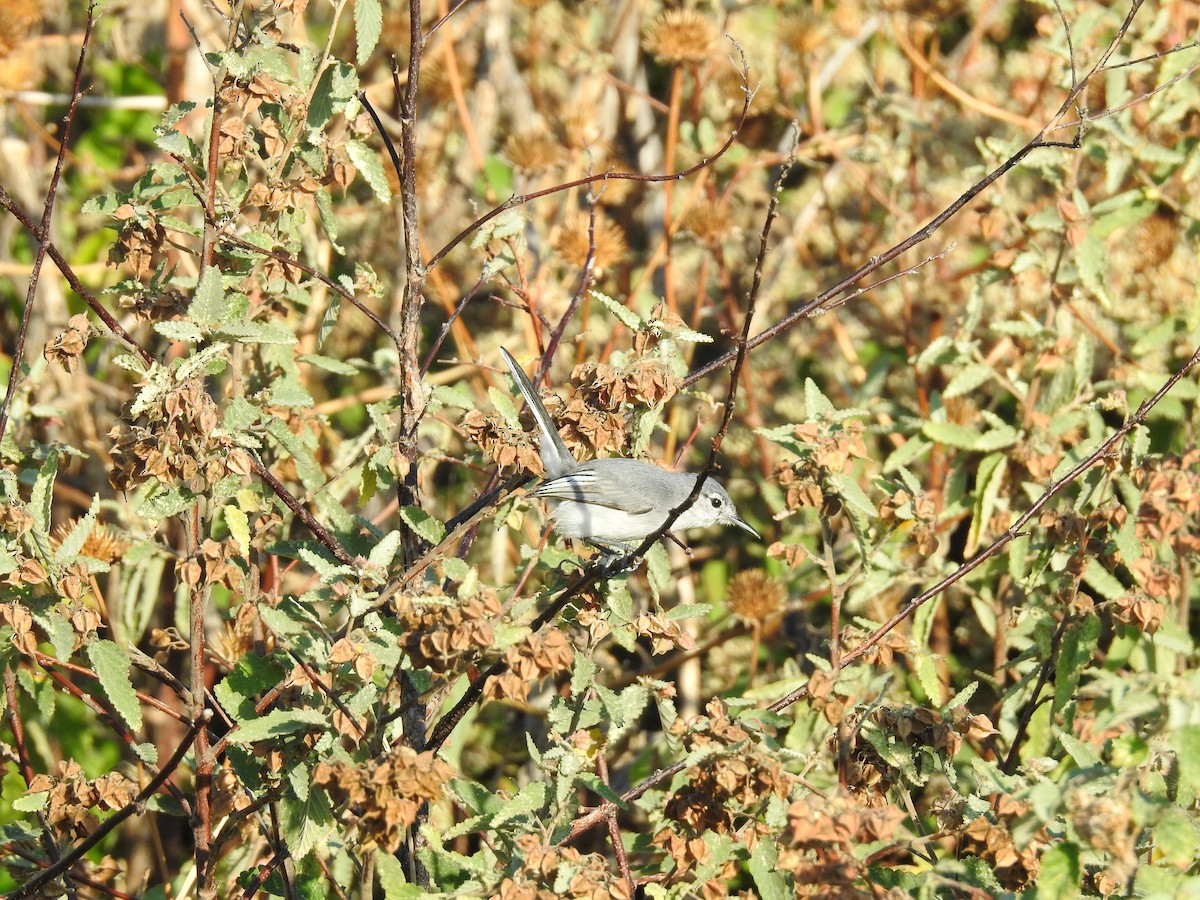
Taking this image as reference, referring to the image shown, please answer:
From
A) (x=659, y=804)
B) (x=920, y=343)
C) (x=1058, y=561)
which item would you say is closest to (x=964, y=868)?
(x=659, y=804)

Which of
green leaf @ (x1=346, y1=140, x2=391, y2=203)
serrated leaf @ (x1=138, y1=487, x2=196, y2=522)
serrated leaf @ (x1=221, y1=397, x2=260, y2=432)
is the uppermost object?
green leaf @ (x1=346, y1=140, x2=391, y2=203)

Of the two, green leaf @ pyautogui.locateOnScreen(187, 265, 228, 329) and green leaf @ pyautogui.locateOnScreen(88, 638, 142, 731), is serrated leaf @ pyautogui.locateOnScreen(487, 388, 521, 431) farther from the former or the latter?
green leaf @ pyautogui.locateOnScreen(88, 638, 142, 731)

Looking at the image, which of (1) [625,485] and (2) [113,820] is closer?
(2) [113,820]

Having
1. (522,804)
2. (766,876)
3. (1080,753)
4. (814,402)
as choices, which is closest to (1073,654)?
(1080,753)

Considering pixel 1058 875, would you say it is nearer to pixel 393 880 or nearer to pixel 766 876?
pixel 766 876

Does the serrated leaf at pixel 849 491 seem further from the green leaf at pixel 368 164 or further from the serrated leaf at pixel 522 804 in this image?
the green leaf at pixel 368 164

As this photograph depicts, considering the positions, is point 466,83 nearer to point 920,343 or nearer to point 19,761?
point 920,343

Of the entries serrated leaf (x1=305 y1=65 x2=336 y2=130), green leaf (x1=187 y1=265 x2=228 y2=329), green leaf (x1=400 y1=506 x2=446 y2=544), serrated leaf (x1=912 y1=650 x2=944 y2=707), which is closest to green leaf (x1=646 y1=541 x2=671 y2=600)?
green leaf (x1=400 y1=506 x2=446 y2=544)
